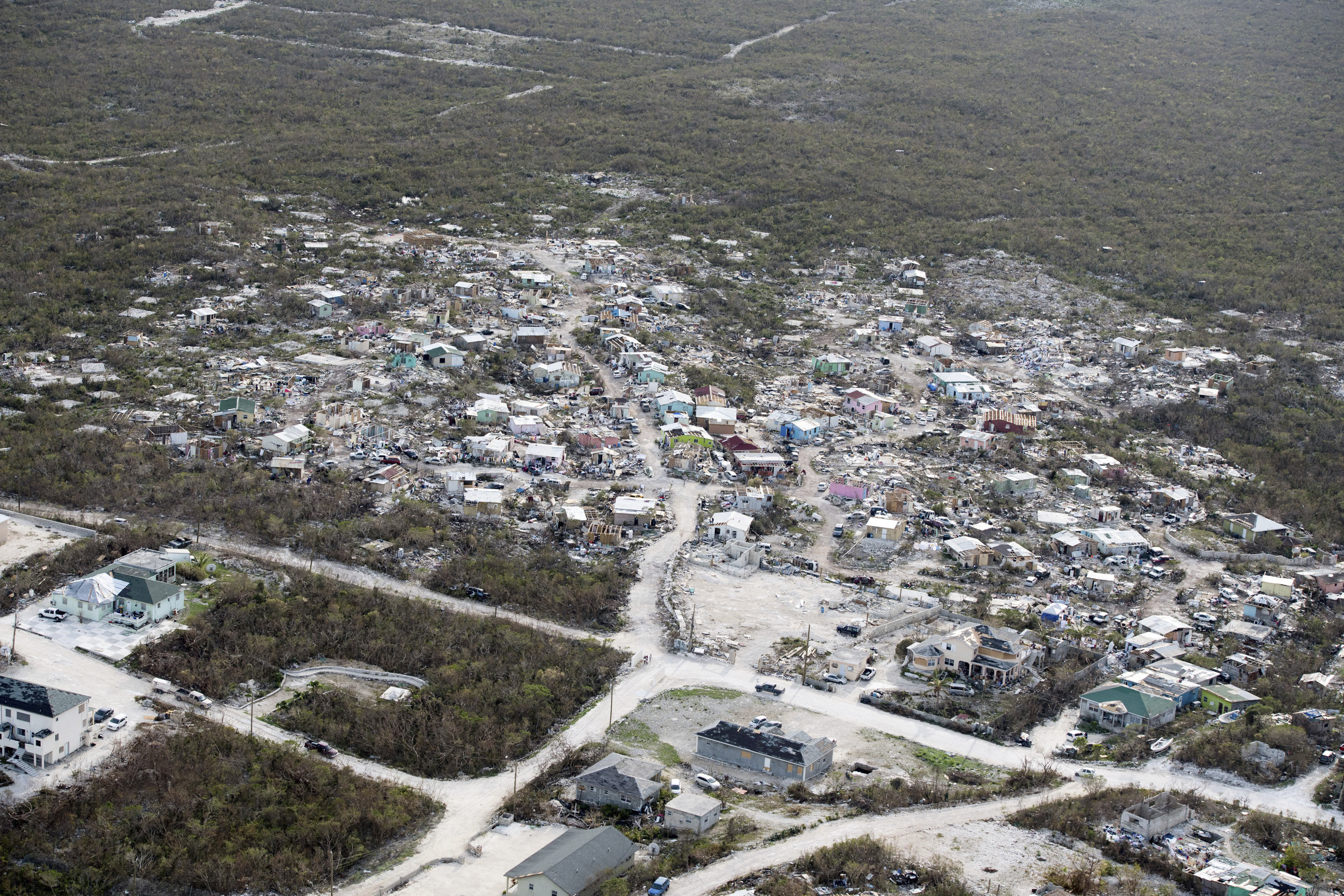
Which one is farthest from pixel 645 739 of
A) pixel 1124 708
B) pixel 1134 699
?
pixel 1134 699

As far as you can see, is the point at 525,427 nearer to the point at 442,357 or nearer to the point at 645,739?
the point at 442,357

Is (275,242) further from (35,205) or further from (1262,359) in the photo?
(1262,359)

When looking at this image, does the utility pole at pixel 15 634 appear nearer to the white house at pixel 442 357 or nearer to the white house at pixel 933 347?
the white house at pixel 442 357

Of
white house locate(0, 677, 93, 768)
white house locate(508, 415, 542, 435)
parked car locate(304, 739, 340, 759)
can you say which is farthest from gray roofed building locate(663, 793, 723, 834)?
white house locate(508, 415, 542, 435)

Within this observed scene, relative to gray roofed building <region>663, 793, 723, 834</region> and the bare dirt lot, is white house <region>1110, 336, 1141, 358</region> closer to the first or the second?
gray roofed building <region>663, 793, 723, 834</region>

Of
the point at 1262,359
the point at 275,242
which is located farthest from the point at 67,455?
the point at 1262,359
